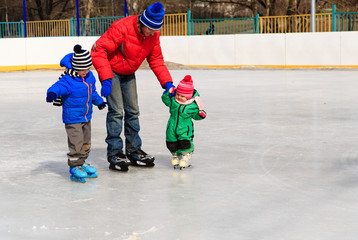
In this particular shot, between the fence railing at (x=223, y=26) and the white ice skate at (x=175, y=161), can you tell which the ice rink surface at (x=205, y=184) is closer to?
the white ice skate at (x=175, y=161)

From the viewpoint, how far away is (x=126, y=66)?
5258mm

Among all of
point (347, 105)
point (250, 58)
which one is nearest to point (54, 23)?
point (250, 58)

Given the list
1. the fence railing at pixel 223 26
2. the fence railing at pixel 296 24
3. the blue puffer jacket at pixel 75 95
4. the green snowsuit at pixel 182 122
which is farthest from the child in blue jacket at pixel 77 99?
the fence railing at pixel 223 26

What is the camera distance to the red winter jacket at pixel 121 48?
5.08 meters

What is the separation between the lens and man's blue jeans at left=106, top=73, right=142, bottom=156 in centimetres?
530

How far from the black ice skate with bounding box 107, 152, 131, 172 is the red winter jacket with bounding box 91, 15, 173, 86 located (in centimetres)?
74

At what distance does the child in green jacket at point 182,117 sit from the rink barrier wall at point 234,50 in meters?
15.7

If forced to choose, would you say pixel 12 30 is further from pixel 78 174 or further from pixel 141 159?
pixel 78 174

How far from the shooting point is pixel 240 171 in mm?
5230

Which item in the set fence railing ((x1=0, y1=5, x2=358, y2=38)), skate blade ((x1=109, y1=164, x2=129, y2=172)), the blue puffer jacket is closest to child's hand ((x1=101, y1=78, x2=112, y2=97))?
the blue puffer jacket

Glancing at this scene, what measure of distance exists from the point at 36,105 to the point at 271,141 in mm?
5496

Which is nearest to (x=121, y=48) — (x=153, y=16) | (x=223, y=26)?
(x=153, y=16)

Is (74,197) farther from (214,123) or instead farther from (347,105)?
(347,105)

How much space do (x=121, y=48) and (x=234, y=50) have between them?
17.4m
